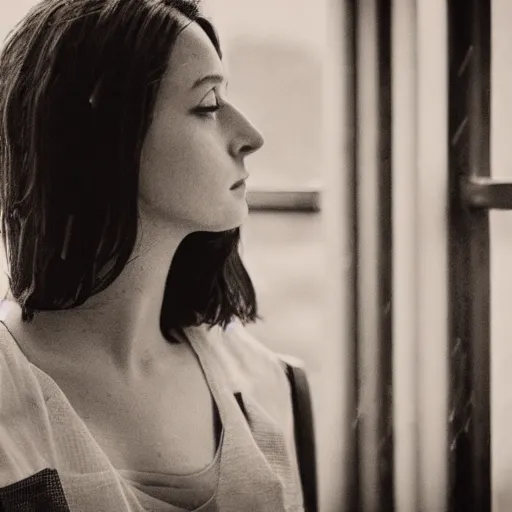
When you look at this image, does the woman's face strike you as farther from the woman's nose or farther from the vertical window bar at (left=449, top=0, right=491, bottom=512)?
the vertical window bar at (left=449, top=0, right=491, bottom=512)

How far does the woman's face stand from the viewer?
2.79ft

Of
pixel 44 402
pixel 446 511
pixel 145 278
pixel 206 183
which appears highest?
pixel 206 183

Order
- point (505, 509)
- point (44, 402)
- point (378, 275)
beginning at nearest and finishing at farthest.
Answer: point (44, 402) < point (505, 509) < point (378, 275)

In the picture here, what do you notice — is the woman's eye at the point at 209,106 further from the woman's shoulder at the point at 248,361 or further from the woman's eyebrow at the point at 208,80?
the woman's shoulder at the point at 248,361

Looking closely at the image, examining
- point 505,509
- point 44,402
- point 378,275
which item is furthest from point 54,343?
point 505,509

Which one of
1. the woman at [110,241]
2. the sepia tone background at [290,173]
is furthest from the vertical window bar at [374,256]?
the woman at [110,241]

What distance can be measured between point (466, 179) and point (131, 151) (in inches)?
26.6

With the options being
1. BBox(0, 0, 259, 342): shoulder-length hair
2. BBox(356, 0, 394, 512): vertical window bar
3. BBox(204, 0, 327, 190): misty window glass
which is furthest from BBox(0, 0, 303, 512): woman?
BBox(356, 0, 394, 512): vertical window bar

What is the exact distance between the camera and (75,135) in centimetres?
82

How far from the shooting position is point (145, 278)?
901 millimetres

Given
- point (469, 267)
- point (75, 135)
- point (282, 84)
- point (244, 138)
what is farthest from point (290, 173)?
point (75, 135)

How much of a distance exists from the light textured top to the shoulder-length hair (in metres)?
0.10

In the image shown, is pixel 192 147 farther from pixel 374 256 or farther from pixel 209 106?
pixel 374 256

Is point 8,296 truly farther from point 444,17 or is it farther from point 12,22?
point 444,17
